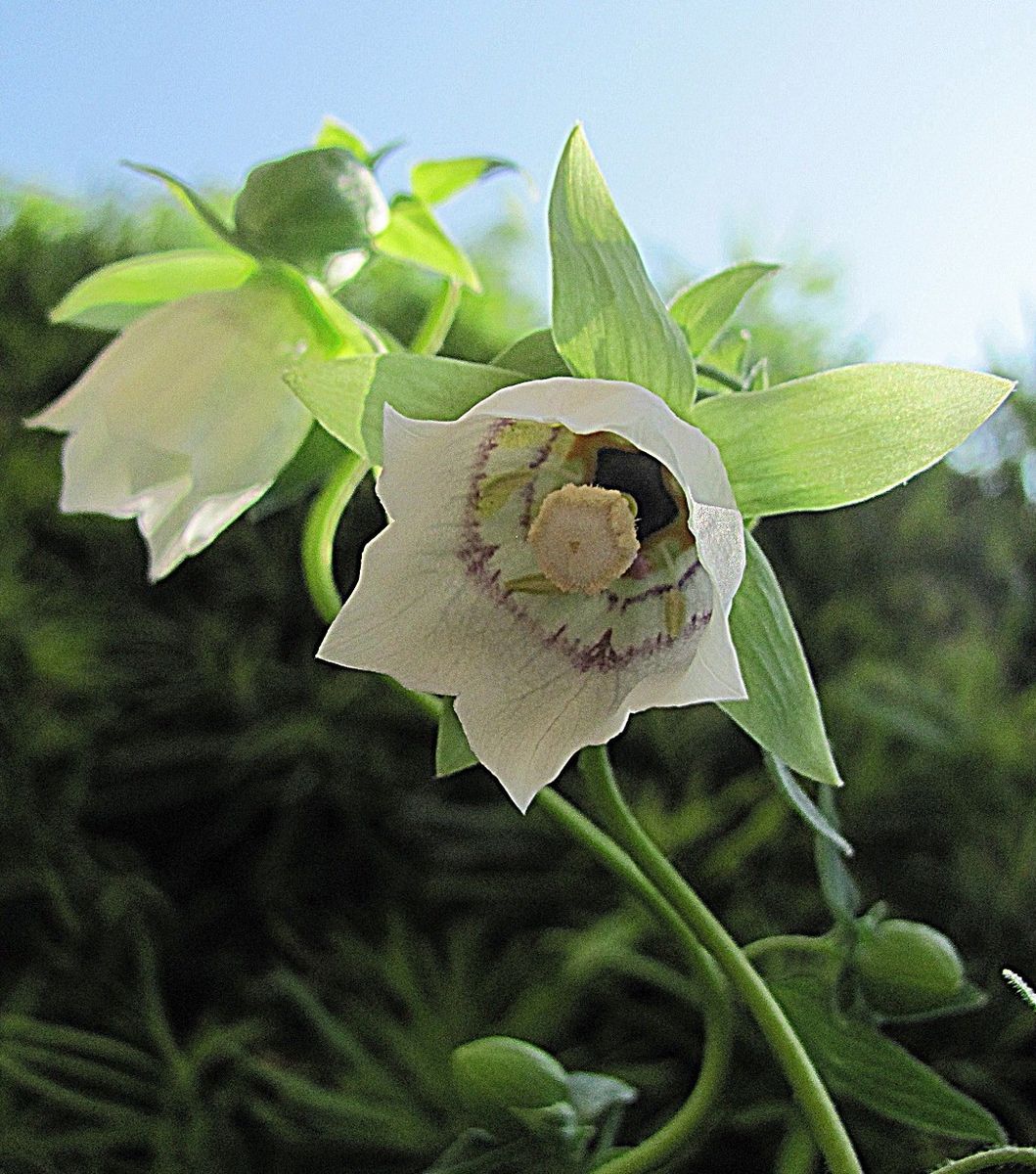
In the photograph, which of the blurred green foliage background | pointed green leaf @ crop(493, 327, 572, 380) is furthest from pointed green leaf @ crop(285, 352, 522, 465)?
the blurred green foliage background

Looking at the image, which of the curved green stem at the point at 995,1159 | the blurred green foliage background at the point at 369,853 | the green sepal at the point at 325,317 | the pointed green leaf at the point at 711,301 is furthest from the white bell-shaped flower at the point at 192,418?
the blurred green foliage background at the point at 369,853

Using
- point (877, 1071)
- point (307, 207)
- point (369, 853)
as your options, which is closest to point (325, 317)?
point (307, 207)

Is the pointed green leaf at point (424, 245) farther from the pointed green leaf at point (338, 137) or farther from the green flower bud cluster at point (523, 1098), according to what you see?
the green flower bud cluster at point (523, 1098)

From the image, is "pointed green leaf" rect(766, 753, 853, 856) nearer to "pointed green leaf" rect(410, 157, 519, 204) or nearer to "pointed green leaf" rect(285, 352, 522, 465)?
"pointed green leaf" rect(285, 352, 522, 465)

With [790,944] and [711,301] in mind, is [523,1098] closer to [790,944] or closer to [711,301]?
[790,944]

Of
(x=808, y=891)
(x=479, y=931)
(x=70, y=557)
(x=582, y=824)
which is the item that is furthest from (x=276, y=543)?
(x=582, y=824)
